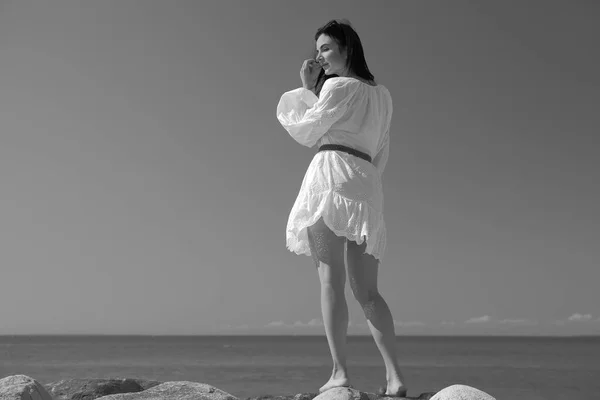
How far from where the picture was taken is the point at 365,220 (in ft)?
11.4

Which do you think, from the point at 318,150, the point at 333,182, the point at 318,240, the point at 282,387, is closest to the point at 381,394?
the point at 318,240

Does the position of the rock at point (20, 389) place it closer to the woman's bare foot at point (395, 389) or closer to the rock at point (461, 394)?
the woman's bare foot at point (395, 389)

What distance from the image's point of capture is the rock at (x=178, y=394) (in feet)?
10.8

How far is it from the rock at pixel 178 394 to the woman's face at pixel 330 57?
2.05m

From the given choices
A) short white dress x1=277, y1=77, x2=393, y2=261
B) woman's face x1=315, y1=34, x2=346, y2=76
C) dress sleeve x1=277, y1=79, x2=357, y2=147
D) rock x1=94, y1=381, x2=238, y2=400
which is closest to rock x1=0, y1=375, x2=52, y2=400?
rock x1=94, y1=381, x2=238, y2=400

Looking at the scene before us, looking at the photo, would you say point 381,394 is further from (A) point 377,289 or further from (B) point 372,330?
(A) point 377,289

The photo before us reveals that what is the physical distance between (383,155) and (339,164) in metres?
0.50

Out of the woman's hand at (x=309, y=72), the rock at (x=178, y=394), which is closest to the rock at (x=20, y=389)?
the rock at (x=178, y=394)

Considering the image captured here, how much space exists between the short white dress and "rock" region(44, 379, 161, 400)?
4.71 ft

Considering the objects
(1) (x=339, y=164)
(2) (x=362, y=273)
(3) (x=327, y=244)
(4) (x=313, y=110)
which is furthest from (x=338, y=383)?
(4) (x=313, y=110)

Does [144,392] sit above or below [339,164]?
below

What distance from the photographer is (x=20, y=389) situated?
3.05 metres

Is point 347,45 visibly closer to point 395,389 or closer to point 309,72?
point 309,72

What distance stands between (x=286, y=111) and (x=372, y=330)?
4.67ft
